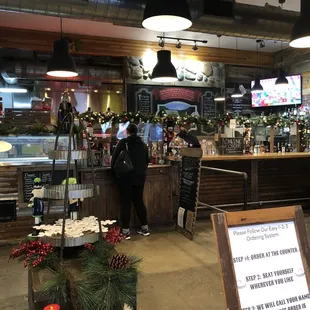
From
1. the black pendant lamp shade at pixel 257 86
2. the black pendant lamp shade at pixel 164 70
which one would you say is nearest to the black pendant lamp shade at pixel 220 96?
the black pendant lamp shade at pixel 257 86

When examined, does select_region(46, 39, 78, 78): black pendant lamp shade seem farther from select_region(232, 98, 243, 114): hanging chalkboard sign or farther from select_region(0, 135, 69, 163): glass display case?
select_region(232, 98, 243, 114): hanging chalkboard sign

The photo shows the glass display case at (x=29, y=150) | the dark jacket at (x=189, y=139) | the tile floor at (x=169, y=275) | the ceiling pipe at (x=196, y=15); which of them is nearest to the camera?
the tile floor at (x=169, y=275)

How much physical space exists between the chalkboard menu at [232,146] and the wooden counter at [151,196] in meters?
1.21

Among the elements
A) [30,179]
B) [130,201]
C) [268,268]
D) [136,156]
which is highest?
[136,156]

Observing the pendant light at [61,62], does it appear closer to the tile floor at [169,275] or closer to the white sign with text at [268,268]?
the tile floor at [169,275]

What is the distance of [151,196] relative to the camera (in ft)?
17.8

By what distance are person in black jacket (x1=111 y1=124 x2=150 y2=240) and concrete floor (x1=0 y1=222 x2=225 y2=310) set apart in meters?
0.38

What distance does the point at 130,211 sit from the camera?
5137 mm

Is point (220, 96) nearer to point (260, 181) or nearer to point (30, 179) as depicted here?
point (260, 181)

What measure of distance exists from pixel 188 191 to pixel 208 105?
4366mm

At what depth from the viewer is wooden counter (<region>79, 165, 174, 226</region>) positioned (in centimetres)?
509

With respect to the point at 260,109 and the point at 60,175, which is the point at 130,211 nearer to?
the point at 60,175

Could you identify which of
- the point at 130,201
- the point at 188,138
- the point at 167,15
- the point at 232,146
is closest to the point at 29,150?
the point at 130,201

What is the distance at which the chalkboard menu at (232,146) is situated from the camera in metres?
6.08
